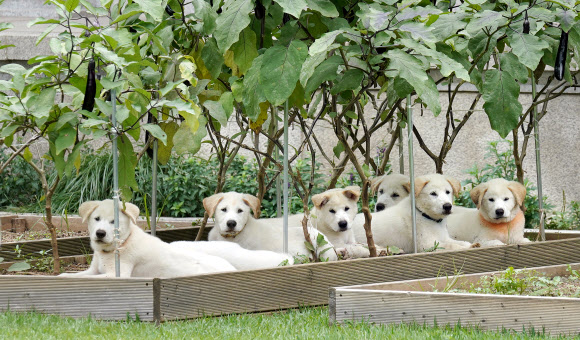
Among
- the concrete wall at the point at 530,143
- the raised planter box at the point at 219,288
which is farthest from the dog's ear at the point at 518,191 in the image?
the concrete wall at the point at 530,143

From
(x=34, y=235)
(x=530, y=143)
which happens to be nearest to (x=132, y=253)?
(x=34, y=235)

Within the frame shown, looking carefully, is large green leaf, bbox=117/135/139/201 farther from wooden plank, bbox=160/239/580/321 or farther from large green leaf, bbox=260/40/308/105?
large green leaf, bbox=260/40/308/105

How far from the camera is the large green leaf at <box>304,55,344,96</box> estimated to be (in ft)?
14.5

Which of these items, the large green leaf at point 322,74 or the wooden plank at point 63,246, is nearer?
the large green leaf at point 322,74

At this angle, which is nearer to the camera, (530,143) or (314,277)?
(314,277)

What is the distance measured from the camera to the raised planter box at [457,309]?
3.91 m

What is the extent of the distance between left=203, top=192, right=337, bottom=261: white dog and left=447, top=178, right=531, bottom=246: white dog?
1.14m

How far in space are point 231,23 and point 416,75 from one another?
1066 millimetres

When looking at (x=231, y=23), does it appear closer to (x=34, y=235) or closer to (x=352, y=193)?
(x=352, y=193)

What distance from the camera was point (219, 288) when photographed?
4344mm

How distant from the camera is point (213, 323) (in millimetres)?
4137

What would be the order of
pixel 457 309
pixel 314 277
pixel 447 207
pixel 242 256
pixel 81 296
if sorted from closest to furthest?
pixel 457 309 < pixel 81 296 < pixel 314 277 < pixel 242 256 < pixel 447 207

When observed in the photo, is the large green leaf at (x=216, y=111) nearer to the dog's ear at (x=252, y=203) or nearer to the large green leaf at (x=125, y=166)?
the large green leaf at (x=125, y=166)

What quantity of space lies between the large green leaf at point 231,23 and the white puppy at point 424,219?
188 cm
